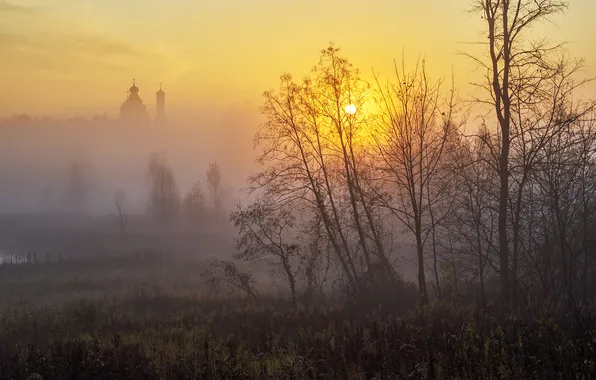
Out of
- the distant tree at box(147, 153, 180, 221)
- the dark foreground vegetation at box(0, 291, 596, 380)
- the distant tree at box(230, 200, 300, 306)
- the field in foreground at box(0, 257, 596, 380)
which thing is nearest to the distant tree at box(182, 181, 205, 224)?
the distant tree at box(147, 153, 180, 221)

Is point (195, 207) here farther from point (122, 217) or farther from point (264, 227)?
point (264, 227)

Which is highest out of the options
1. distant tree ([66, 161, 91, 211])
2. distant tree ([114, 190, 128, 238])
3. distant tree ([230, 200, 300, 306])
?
distant tree ([66, 161, 91, 211])

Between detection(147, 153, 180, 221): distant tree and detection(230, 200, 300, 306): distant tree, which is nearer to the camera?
detection(230, 200, 300, 306): distant tree

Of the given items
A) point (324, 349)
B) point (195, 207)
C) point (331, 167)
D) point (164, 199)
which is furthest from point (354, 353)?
point (164, 199)

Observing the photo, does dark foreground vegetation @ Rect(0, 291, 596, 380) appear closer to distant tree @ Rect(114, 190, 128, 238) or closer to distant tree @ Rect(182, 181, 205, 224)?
distant tree @ Rect(114, 190, 128, 238)

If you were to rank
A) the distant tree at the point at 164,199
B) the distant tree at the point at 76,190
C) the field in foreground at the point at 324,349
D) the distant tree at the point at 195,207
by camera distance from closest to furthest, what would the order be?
the field in foreground at the point at 324,349 < the distant tree at the point at 195,207 < the distant tree at the point at 164,199 < the distant tree at the point at 76,190

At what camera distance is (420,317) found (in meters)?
11.3

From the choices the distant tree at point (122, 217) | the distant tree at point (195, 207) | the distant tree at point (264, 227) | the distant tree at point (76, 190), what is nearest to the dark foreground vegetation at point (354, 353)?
the distant tree at point (264, 227)

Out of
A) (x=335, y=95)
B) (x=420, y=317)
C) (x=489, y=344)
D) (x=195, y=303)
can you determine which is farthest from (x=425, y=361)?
(x=195, y=303)

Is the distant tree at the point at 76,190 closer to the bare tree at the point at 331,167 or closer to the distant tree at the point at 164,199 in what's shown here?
the distant tree at the point at 164,199

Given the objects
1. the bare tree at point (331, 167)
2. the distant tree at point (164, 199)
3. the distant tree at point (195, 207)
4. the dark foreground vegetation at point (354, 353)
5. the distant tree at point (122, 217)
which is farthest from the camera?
the distant tree at point (164, 199)

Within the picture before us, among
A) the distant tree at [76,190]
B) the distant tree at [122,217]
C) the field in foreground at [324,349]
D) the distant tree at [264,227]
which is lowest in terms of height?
the field in foreground at [324,349]

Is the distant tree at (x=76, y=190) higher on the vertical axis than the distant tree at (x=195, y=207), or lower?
higher

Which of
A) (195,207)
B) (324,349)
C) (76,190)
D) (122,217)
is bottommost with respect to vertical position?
(324,349)
